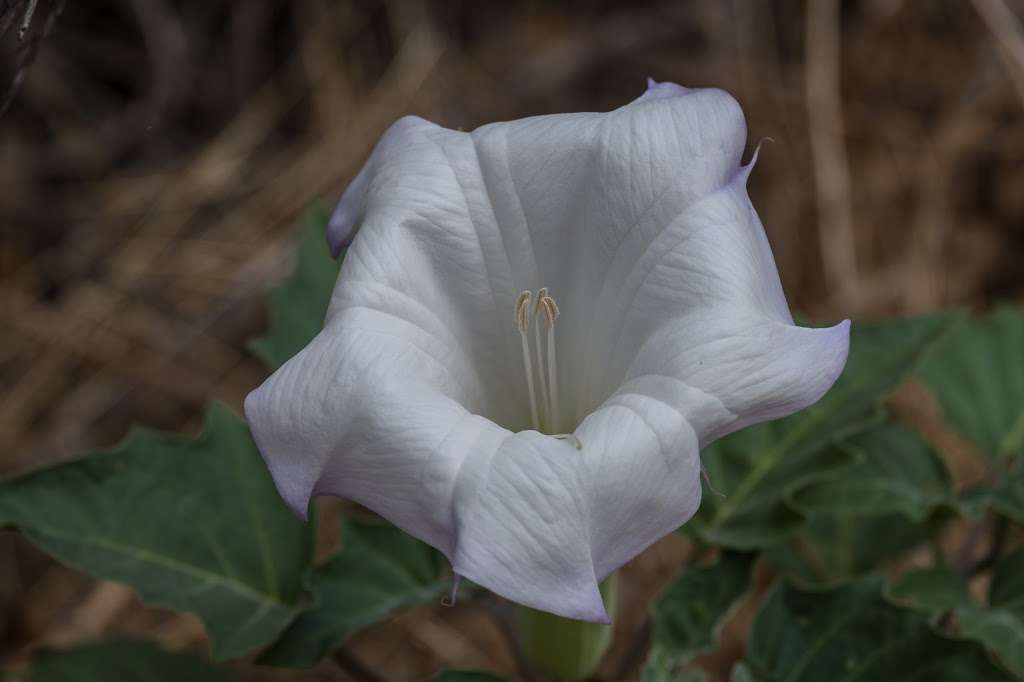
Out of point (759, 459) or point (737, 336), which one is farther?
point (759, 459)

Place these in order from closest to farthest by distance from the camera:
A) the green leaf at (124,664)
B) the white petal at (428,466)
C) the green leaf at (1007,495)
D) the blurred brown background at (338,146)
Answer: the white petal at (428,466)
the green leaf at (1007,495)
the green leaf at (124,664)
the blurred brown background at (338,146)

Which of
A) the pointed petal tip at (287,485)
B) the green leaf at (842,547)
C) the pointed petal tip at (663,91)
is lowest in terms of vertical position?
the green leaf at (842,547)

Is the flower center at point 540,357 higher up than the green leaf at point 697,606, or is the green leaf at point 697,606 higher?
the flower center at point 540,357

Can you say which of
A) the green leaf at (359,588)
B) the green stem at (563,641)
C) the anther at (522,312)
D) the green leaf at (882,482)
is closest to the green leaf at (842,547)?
the green leaf at (882,482)

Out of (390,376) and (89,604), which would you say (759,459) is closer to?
(390,376)

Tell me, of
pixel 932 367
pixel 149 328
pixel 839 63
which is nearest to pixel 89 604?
pixel 149 328

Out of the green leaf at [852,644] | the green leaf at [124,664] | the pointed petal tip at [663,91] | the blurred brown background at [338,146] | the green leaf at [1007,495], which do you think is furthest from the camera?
the blurred brown background at [338,146]

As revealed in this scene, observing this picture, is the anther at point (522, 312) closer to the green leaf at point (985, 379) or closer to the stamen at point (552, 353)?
the stamen at point (552, 353)
